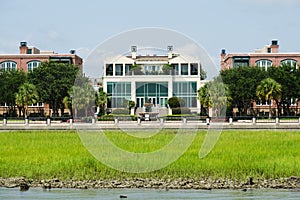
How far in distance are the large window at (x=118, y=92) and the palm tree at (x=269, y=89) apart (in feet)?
65.2

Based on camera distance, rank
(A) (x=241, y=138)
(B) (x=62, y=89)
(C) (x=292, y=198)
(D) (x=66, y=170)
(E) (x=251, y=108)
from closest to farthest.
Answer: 1. (C) (x=292, y=198)
2. (D) (x=66, y=170)
3. (A) (x=241, y=138)
4. (B) (x=62, y=89)
5. (E) (x=251, y=108)

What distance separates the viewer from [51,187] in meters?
22.0

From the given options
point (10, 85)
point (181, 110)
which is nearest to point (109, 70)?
point (181, 110)

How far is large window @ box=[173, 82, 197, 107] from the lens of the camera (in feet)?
289

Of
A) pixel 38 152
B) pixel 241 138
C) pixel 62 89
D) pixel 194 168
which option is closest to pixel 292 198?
pixel 194 168

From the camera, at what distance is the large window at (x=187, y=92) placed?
289ft

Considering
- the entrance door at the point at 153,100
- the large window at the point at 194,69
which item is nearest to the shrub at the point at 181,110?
the entrance door at the point at 153,100

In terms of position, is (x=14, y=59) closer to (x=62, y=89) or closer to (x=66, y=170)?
(x=62, y=89)

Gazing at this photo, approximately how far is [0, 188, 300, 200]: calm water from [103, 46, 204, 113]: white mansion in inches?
2643

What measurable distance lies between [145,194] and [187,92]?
226 feet

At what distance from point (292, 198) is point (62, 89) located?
62108 mm

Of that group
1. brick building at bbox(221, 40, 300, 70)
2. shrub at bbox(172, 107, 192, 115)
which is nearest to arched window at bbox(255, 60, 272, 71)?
brick building at bbox(221, 40, 300, 70)

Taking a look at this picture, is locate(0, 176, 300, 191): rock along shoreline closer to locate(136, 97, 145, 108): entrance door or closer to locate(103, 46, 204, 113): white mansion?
locate(103, 46, 204, 113): white mansion

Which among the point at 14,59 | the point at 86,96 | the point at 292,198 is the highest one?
the point at 14,59
